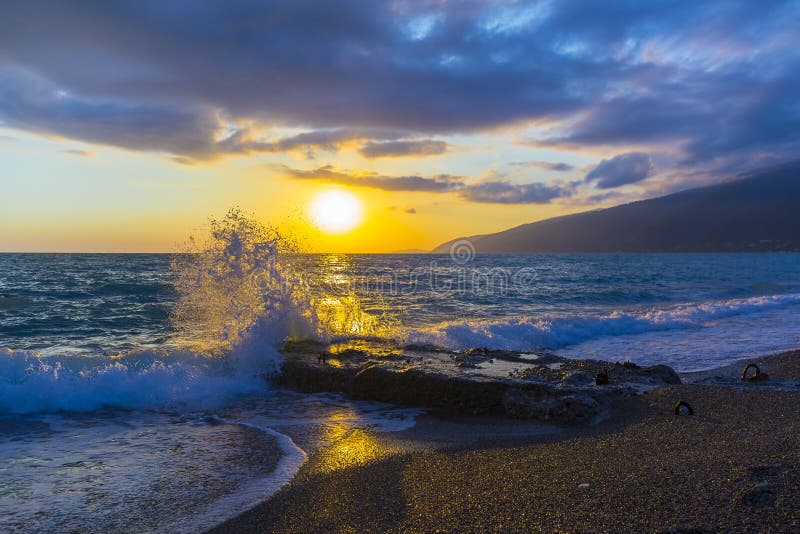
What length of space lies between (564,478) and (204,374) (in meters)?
7.38

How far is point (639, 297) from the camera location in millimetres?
32625

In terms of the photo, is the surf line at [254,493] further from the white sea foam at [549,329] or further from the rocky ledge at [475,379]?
the white sea foam at [549,329]

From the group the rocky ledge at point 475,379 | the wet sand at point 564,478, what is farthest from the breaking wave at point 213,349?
the wet sand at point 564,478

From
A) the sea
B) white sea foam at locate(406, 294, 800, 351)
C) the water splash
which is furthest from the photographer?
white sea foam at locate(406, 294, 800, 351)

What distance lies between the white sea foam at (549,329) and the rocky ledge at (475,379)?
114 inches

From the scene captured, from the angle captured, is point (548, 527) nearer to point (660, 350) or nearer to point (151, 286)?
point (660, 350)

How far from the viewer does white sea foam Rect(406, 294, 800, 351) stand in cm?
1501

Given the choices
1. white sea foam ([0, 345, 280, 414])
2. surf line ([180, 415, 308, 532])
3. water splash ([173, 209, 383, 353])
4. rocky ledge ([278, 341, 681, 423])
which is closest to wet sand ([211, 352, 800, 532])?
surf line ([180, 415, 308, 532])

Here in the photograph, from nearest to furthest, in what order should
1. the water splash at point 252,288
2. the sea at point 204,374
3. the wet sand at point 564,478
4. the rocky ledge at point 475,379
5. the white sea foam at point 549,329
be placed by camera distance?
the wet sand at point 564,478, the sea at point 204,374, the rocky ledge at point 475,379, the water splash at point 252,288, the white sea foam at point 549,329

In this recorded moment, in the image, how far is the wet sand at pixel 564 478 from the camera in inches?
147

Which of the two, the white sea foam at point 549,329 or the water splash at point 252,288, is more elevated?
the water splash at point 252,288

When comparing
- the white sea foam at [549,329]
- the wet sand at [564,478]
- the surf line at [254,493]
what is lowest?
the white sea foam at [549,329]

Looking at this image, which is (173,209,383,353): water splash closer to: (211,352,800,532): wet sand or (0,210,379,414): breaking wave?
(0,210,379,414): breaking wave

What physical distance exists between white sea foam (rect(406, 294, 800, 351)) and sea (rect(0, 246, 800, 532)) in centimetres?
8
